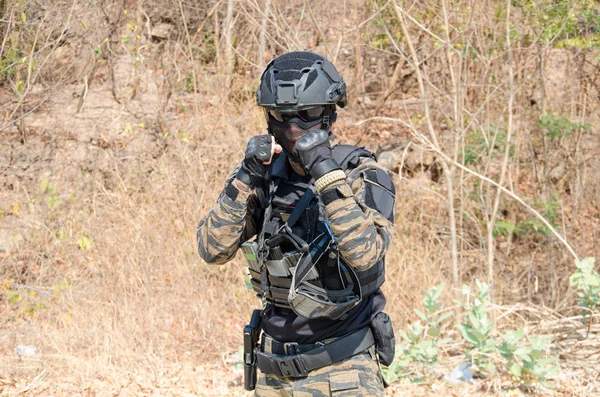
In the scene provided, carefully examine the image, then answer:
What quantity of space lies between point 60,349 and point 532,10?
5216 mm

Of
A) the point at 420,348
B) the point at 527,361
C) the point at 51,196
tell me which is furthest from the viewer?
the point at 51,196

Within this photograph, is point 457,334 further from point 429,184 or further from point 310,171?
point 310,171

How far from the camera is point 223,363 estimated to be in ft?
17.7

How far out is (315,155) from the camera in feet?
7.59

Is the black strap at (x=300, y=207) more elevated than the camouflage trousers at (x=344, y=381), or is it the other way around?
the black strap at (x=300, y=207)

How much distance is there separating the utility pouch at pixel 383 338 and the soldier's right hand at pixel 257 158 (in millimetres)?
665

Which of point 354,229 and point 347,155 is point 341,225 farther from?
point 347,155

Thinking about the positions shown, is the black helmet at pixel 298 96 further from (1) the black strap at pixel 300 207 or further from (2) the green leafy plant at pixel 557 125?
(2) the green leafy plant at pixel 557 125

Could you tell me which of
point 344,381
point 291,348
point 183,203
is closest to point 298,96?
point 291,348

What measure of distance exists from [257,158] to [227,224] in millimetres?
278

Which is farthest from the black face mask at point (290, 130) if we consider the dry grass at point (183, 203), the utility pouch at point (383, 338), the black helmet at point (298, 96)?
the dry grass at point (183, 203)

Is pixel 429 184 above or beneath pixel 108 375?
above

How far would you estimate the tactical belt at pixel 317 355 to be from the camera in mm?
2471

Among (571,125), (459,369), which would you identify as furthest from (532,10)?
(459,369)
